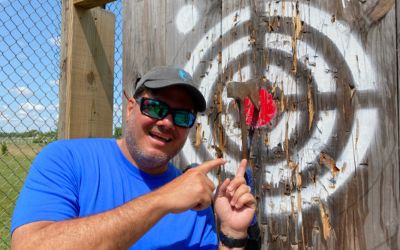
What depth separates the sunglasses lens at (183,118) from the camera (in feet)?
5.37

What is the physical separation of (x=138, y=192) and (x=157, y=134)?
26cm

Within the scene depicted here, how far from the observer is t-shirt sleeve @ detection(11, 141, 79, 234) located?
130 centimetres

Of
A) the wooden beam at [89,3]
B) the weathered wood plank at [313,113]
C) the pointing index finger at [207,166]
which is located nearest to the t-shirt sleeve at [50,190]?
the pointing index finger at [207,166]

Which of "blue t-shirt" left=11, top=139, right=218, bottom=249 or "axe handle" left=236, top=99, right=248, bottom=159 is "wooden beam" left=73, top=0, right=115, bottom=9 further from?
"axe handle" left=236, top=99, right=248, bottom=159

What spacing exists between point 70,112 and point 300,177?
132cm

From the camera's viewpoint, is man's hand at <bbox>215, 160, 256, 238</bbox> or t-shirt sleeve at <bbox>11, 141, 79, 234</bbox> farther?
man's hand at <bbox>215, 160, 256, 238</bbox>

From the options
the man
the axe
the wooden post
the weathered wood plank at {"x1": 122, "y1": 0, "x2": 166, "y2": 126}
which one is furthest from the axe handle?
the wooden post

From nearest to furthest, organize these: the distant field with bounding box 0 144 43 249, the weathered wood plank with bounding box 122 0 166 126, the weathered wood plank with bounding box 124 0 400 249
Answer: the weathered wood plank with bounding box 124 0 400 249 → the weathered wood plank with bounding box 122 0 166 126 → the distant field with bounding box 0 144 43 249

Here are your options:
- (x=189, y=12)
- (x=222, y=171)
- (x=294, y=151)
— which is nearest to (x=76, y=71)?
(x=189, y=12)

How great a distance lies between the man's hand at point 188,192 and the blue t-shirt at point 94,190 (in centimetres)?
27

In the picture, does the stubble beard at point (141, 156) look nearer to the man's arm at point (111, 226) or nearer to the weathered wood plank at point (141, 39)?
the man's arm at point (111, 226)

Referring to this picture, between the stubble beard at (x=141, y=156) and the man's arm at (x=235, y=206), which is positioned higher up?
the stubble beard at (x=141, y=156)

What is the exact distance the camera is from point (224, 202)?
5.26 ft

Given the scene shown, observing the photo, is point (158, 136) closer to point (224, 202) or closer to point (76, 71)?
point (224, 202)
